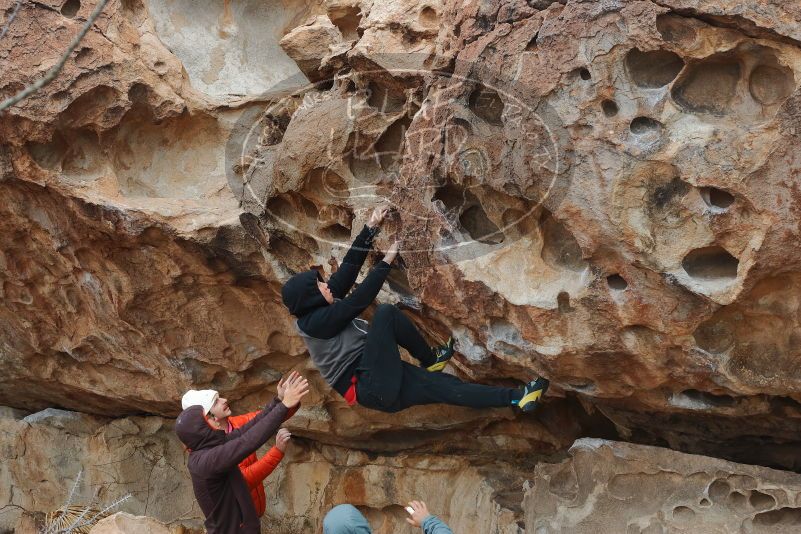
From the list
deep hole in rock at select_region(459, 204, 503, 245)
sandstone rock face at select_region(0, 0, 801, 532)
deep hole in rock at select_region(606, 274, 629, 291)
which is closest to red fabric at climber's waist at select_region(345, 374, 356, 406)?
sandstone rock face at select_region(0, 0, 801, 532)

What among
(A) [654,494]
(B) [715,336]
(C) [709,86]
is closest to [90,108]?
(C) [709,86]

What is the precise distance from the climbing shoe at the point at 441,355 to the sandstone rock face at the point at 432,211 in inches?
2.4

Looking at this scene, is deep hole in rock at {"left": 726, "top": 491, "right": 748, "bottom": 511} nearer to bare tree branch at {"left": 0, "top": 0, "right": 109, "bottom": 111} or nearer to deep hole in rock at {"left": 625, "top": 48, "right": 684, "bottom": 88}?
deep hole in rock at {"left": 625, "top": 48, "right": 684, "bottom": 88}

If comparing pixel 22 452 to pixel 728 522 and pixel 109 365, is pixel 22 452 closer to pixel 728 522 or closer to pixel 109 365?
Answer: pixel 109 365

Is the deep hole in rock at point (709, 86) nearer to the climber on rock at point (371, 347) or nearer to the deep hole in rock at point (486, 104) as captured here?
the deep hole in rock at point (486, 104)

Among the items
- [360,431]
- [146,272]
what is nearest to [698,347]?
[360,431]

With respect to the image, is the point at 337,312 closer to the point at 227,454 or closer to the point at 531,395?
the point at 227,454

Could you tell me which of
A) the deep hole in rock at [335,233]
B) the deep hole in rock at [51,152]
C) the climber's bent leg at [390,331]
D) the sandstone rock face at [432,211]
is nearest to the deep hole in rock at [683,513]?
the sandstone rock face at [432,211]

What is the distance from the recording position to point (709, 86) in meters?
3.79

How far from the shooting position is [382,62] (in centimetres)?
463

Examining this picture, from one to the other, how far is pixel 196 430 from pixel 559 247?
169 centimetres

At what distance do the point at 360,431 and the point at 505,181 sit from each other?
236 cm

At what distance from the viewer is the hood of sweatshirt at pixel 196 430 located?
4297mm

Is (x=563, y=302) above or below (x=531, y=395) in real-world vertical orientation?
above
